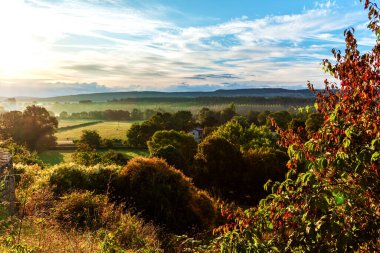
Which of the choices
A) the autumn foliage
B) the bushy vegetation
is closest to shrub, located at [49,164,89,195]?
the bushy vegetation

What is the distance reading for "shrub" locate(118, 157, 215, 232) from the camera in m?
14.2

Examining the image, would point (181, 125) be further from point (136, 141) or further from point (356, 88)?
point (356, 88)

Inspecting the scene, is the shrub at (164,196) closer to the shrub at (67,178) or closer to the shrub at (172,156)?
the shrub at (67,178)

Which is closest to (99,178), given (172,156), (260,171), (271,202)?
(172,156)

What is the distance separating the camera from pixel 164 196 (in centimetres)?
1455

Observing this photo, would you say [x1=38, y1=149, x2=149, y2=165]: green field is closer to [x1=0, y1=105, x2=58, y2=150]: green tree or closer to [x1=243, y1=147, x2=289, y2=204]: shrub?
[x1=0, y1=105, x2=58, y2=150]: green tree

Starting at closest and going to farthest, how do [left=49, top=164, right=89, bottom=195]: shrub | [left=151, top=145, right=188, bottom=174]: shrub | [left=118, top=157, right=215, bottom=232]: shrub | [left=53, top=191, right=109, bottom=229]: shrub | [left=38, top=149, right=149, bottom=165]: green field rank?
1. [left=53, top=191, right=109, bottom=229]: shrub
2. [left=118, top=157, right=215, bottom=232]: shrub
3. [left=49, top=164, right=89, bottom=195]: shrub
4. [left=151, top=145, right=188, bottom=174]: shrub
5. [left=38, top=149, right=149, bottom=165]: green field

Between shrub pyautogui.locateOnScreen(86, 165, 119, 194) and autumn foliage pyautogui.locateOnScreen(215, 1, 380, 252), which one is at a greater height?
autumn foliage pyautogui.locateOnScreen(215, 1, 380, 252)

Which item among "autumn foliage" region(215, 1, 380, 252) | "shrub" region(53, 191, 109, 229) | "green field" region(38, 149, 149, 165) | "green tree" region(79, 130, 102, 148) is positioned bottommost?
"green field" region(38, 149, 149, 165)

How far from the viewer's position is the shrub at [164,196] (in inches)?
561

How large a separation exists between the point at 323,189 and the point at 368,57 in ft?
6.59

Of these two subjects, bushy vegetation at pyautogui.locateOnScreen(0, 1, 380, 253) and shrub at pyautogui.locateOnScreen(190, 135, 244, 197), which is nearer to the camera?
bushy vegetation at pyautogui.locateOnScreen(0, 1, 380, 253)

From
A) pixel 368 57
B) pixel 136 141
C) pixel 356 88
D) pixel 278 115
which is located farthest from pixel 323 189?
pixel 278 115

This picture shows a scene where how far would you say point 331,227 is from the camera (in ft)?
10.7
